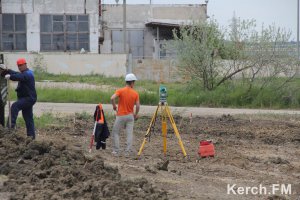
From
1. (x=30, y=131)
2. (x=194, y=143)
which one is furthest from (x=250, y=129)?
(x=30, y=131)

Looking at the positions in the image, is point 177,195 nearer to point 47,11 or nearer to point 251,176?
point 251,176

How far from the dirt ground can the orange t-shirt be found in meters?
1.03

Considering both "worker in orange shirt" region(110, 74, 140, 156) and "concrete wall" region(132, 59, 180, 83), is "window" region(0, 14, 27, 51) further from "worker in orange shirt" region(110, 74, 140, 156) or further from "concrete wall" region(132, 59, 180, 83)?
"worker in orange shirt" region(110, 74, 140, 156)

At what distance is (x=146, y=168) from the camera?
39.7ft

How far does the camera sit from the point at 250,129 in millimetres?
21172

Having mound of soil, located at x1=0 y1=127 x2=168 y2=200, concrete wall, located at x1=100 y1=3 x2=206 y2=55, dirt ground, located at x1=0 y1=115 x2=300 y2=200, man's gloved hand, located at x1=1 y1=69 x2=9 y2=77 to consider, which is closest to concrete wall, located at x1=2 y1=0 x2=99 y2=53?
concrete wall, located at x1=100 y1=3 x2=206 y2=55

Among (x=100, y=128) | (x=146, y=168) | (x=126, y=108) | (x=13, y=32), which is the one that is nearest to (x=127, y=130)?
(x=126, y=108)

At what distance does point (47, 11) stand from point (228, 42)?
24529 mm

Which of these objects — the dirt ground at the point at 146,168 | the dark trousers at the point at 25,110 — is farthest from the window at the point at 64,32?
the dark trousers at the point at 25,110

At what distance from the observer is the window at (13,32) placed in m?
53.5

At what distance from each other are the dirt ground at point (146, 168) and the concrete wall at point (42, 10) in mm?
35198

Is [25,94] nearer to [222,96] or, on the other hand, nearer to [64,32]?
[222,96]

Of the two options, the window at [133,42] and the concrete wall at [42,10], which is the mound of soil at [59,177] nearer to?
the concrete wall at [42,10]

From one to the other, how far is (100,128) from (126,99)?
97cm
